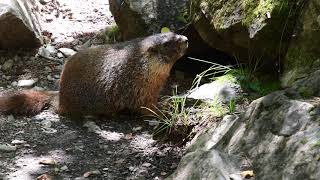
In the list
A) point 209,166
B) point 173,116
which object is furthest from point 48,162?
point 209,166

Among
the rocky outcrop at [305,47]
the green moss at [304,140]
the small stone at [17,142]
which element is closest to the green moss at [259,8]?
the rocky outcrop at [305,47]

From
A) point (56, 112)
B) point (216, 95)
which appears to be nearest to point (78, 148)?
point (56, 112)

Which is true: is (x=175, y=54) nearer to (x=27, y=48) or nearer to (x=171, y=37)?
(x=171, y=37)

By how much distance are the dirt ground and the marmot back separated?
0.19 m

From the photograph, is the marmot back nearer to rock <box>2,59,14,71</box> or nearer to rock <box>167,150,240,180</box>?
rock <box>2,59,14,71</box>

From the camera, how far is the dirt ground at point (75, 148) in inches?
176

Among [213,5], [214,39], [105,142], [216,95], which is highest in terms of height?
[213,5]

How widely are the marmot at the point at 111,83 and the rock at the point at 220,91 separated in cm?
68

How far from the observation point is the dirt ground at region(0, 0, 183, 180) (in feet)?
14.7

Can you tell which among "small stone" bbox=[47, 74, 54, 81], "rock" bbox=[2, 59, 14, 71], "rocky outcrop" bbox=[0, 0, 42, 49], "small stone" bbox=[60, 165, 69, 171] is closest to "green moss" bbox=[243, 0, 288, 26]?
"small stone" bbox=[60, 165, 69, 171]

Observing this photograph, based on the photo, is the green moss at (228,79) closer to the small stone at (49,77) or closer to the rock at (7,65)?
the small stone at (49,77)

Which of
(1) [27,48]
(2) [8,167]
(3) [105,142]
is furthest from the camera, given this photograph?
(1) [27,48]

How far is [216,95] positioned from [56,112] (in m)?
2.03

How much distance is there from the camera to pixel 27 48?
7352 millimetres
